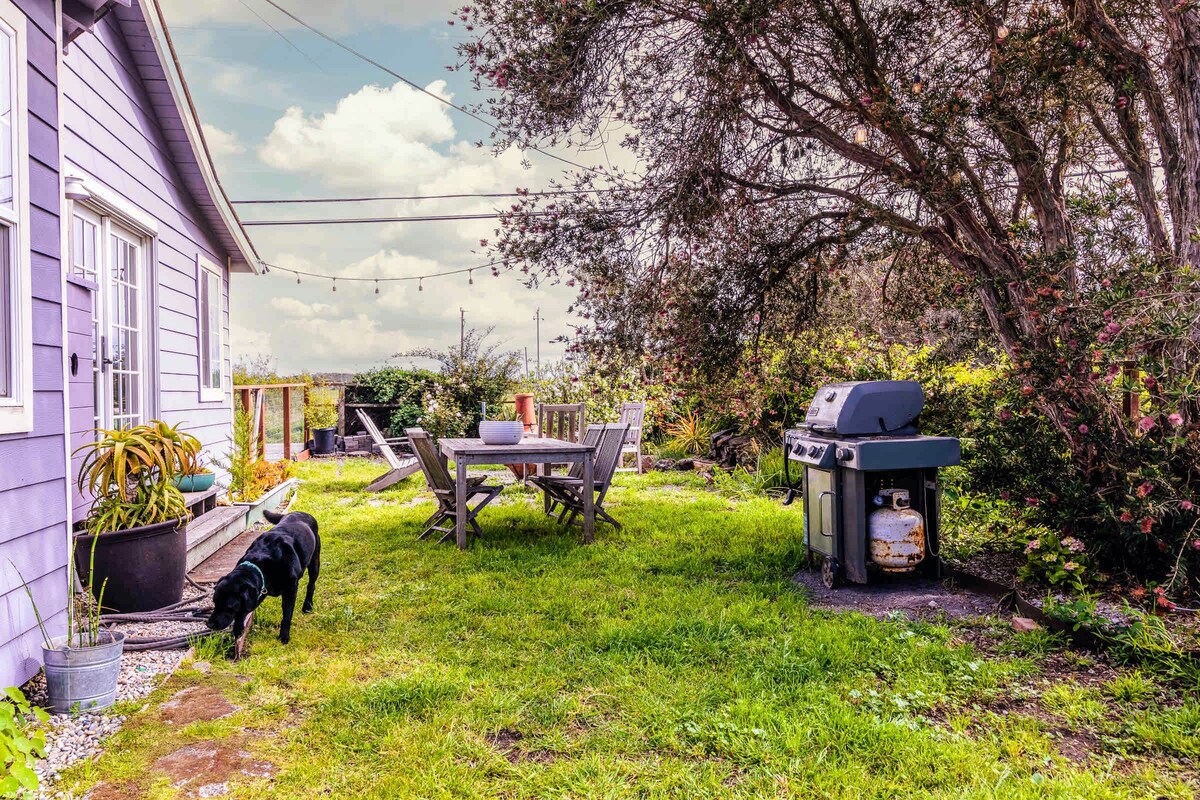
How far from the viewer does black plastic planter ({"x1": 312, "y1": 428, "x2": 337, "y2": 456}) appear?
43.4 feet

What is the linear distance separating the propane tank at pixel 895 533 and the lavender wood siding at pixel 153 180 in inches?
207

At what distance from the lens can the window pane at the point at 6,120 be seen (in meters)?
2.77

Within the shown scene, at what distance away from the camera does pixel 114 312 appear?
202 inches

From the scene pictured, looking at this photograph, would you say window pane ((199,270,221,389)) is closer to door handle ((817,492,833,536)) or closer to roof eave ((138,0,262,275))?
roof eave ((138,0,262,275))

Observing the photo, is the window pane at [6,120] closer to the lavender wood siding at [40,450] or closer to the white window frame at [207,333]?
the lavender wood siding at [40,450]

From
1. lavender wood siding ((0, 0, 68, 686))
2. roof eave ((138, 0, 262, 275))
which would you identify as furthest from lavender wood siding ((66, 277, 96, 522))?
roof eave ((138, 0, 262, 275))

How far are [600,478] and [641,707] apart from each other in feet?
11.7

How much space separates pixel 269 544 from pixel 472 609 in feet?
3.80

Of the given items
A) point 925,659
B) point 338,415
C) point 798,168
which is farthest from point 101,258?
point 338,415

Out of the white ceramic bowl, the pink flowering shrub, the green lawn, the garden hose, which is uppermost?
the white ceramic bowl

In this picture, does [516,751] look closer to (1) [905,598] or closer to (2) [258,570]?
(2) [258,570]

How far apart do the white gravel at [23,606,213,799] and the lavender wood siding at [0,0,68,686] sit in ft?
0.99

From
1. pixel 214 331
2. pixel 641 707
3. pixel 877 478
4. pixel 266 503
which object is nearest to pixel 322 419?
pixel 214 331

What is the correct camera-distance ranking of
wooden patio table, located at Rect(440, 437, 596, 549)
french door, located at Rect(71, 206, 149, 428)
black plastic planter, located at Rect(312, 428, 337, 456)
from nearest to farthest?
french door, located at Rect(71, 206, 149, 428) → wooden patio table, located at Rect(440, 437, 596, 549) → black plastic planter, located at Rect(312, 428, 337, 456)
